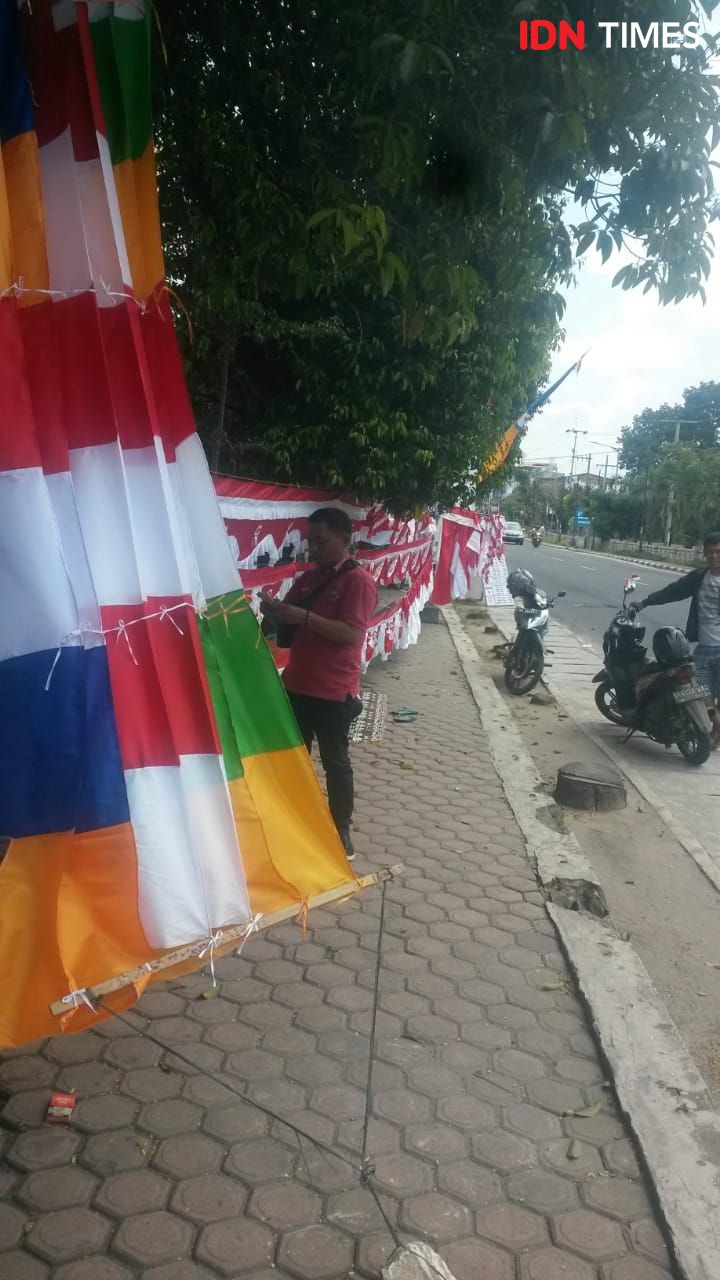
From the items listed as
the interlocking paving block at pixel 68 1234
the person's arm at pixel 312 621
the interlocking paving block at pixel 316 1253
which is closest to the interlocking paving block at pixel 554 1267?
the interlocking paving block at pixel 316 1253

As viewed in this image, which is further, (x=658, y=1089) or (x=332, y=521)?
(x=332, y=521)

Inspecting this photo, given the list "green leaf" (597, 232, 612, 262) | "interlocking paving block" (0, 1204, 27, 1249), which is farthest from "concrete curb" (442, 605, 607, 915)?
"green leaf" (597, 232, 612, 262)

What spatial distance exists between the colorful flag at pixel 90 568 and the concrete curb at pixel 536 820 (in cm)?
225

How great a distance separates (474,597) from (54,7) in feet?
59.3

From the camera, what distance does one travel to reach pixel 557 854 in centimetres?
473

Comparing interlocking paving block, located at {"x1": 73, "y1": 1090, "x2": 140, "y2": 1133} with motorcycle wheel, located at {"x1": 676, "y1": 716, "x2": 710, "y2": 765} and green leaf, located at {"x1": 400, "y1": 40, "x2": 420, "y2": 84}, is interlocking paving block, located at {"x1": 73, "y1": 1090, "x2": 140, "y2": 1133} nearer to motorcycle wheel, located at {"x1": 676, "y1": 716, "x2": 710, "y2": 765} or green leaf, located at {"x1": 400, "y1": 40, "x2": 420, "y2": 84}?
green leaf, located at {"x1": 400, "y1": 40, "x2": 420, "y2": 84}

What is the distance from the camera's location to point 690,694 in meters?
6.71

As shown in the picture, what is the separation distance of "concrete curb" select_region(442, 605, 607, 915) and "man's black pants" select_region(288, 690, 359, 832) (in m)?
1.10

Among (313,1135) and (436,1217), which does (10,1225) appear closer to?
(313,1135)

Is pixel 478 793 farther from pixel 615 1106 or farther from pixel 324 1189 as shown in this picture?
pixel 324 1189

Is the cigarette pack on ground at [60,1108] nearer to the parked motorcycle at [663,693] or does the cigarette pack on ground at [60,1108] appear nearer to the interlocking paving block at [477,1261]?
the interlocking paving block at [477,1261]

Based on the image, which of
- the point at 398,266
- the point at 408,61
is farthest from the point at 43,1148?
the point at 408,61

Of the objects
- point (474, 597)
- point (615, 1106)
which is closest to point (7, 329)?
point (615, 1106)

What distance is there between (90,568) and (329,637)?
1.70 m
